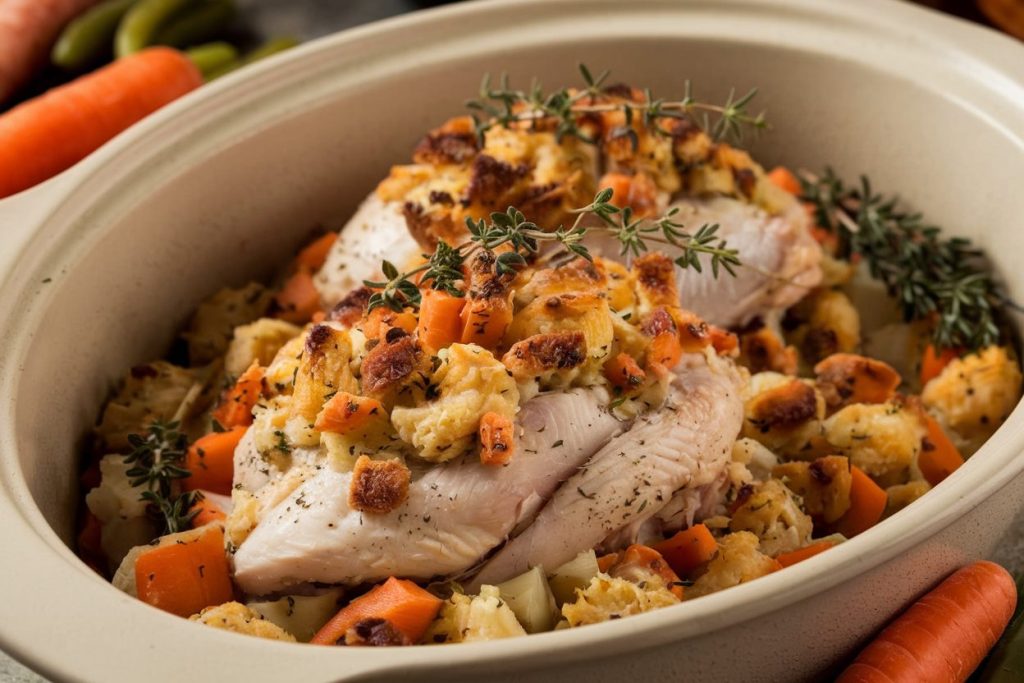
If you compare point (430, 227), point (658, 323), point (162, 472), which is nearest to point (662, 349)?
point (658, 323)

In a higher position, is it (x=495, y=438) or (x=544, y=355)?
(x=544, y=355)

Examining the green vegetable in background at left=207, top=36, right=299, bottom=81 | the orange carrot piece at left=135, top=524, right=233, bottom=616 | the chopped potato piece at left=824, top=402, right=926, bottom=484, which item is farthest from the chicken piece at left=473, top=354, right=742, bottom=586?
the green vegetable in background at left=207, top=36, right=299, bottom=81

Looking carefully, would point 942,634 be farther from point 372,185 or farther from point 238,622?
point 372,185

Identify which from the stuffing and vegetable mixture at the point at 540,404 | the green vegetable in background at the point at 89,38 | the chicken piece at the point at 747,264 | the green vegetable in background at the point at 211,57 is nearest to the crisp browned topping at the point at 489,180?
the stuffing and vegetable mixture at the point at 540,404

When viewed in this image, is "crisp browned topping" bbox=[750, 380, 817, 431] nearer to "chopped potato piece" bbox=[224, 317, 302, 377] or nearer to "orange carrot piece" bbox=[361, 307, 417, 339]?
"orange carrot piece" bbox=[361, 307, 417, 339]

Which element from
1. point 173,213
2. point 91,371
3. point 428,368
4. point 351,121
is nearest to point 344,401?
point 428,368
